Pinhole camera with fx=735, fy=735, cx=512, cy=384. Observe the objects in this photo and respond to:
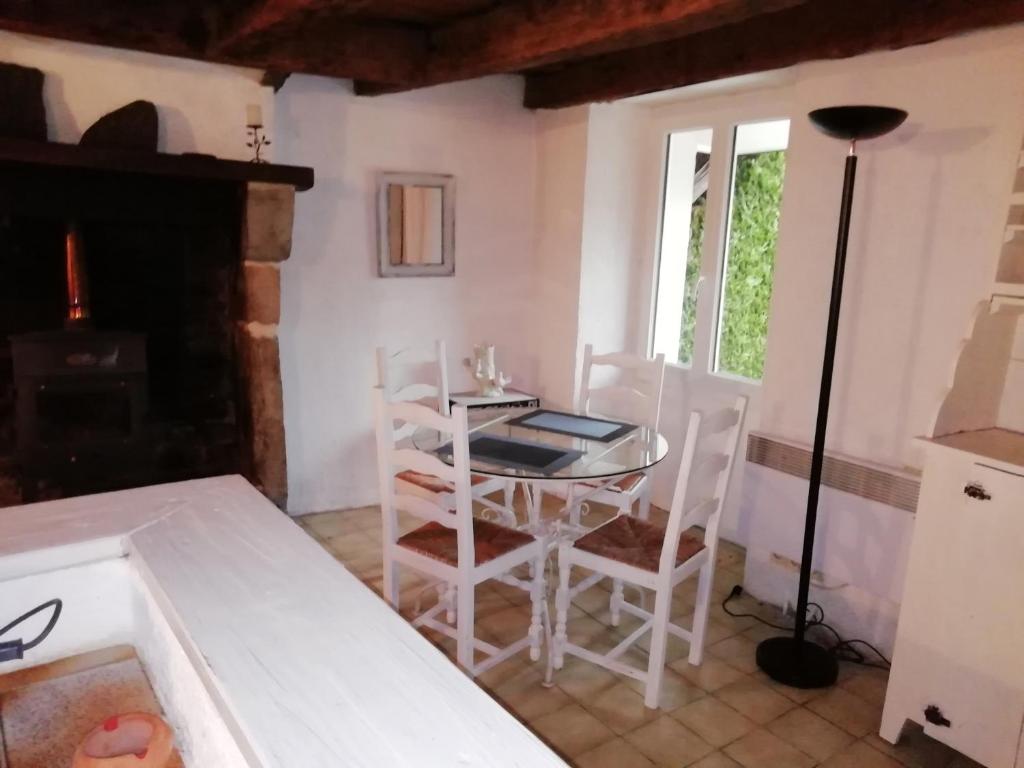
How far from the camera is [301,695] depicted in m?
0.69

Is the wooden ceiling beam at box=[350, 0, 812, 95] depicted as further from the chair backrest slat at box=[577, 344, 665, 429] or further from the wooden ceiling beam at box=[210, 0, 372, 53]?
the chair backrest slat at box=[577, 344, 665, 429]

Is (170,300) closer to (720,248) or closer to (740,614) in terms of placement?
(720,248)

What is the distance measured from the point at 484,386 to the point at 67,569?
2.69 meters

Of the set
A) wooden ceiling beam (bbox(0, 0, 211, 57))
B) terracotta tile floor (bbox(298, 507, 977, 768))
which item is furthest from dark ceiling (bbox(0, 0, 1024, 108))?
terracotta tile floor (bbox(298, 507, 977, 768))

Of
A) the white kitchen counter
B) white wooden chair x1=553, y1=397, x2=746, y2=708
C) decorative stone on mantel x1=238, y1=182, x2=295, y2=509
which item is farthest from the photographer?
decorative stone on mantel x1=238, y1=182, x2=295, y2=509

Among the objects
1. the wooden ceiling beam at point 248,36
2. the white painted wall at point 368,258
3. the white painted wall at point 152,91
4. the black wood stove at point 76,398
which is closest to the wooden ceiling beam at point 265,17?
the wooden ceiling beam at point 248,36

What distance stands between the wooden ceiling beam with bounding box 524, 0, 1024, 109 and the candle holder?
4.78ft

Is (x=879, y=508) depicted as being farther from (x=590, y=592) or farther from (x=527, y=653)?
(x=527, y=653)

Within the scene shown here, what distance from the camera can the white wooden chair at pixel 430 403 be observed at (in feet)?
8.69

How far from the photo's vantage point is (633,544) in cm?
233

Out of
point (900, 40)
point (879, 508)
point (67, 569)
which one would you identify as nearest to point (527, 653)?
point (879, 508)

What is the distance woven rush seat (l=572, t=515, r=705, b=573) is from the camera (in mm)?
2244

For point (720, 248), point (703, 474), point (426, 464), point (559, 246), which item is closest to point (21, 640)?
point (426, 464)

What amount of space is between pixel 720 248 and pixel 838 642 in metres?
1.81
